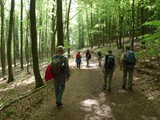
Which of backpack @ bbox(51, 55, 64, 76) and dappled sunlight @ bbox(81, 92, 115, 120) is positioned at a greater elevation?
backpack @ bbox(51, 55, 64, 76)

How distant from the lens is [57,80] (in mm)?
8234

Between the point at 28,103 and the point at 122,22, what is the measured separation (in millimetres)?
18646

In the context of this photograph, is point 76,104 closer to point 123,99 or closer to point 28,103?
point 123,99

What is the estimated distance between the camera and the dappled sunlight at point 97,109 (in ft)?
24.8

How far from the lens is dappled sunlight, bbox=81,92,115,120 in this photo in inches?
298

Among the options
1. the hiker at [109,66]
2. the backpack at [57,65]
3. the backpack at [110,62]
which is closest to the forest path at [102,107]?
the hiker at [109,66]

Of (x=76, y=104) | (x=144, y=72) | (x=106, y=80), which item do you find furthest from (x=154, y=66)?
(x=76, y=104)

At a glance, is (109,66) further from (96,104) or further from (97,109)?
(97,109)

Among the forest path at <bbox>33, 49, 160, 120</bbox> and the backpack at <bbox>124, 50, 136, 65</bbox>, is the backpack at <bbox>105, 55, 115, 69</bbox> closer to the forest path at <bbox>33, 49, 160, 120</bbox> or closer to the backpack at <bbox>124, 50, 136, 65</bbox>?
the backpack at <bbox>124, 50, 136, 65</bbox>

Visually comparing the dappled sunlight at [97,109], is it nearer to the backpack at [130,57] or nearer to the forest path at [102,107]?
the forest path at [102,107]

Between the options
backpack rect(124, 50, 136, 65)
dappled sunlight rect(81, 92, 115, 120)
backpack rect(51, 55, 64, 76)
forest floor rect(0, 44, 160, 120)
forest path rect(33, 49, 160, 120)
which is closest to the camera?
dappled sunlight rect(81, 92, 115, 120)

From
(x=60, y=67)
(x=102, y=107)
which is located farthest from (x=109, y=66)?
(x=60, y=67)

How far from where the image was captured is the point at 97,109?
8.32 m

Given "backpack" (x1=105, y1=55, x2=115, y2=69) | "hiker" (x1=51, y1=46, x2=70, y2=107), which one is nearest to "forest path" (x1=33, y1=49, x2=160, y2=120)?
"hiker" (x1=51, y1=46, x2=70, y2=107)
